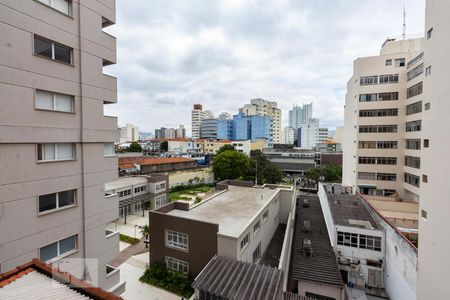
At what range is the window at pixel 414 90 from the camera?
1162 inches

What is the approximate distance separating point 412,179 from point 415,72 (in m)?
15.0

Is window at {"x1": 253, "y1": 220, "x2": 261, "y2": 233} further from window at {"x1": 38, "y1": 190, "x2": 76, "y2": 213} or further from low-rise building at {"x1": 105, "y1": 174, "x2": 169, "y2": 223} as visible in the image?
low-rise building at {"x1": 105, "y1": 174, "x2": 169, "y2": 223}

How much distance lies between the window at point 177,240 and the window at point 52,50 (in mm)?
12901

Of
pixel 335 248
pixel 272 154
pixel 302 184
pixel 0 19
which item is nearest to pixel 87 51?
pixel 0 19

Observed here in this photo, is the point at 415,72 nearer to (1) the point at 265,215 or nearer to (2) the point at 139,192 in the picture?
(1) the point at 265,215

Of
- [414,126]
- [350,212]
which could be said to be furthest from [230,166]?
[414,126]

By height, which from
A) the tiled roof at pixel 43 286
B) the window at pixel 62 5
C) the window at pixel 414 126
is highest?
the window at pixel 62 5

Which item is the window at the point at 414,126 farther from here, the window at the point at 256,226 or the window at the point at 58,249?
the window at the point at 58,249

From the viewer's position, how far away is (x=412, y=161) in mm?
30984

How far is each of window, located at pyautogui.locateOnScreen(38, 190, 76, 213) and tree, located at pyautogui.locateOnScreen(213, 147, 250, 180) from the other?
4588 cm

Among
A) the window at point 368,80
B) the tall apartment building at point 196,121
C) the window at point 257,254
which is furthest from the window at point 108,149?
the tall apartment building at point 196,121

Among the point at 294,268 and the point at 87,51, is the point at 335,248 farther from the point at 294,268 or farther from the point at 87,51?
the point at 87,51

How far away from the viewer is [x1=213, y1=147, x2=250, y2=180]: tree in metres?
54.9

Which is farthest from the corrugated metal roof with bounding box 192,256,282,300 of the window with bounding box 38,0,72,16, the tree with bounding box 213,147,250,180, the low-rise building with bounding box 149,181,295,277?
the tree with bounding box 213,147,250,180
